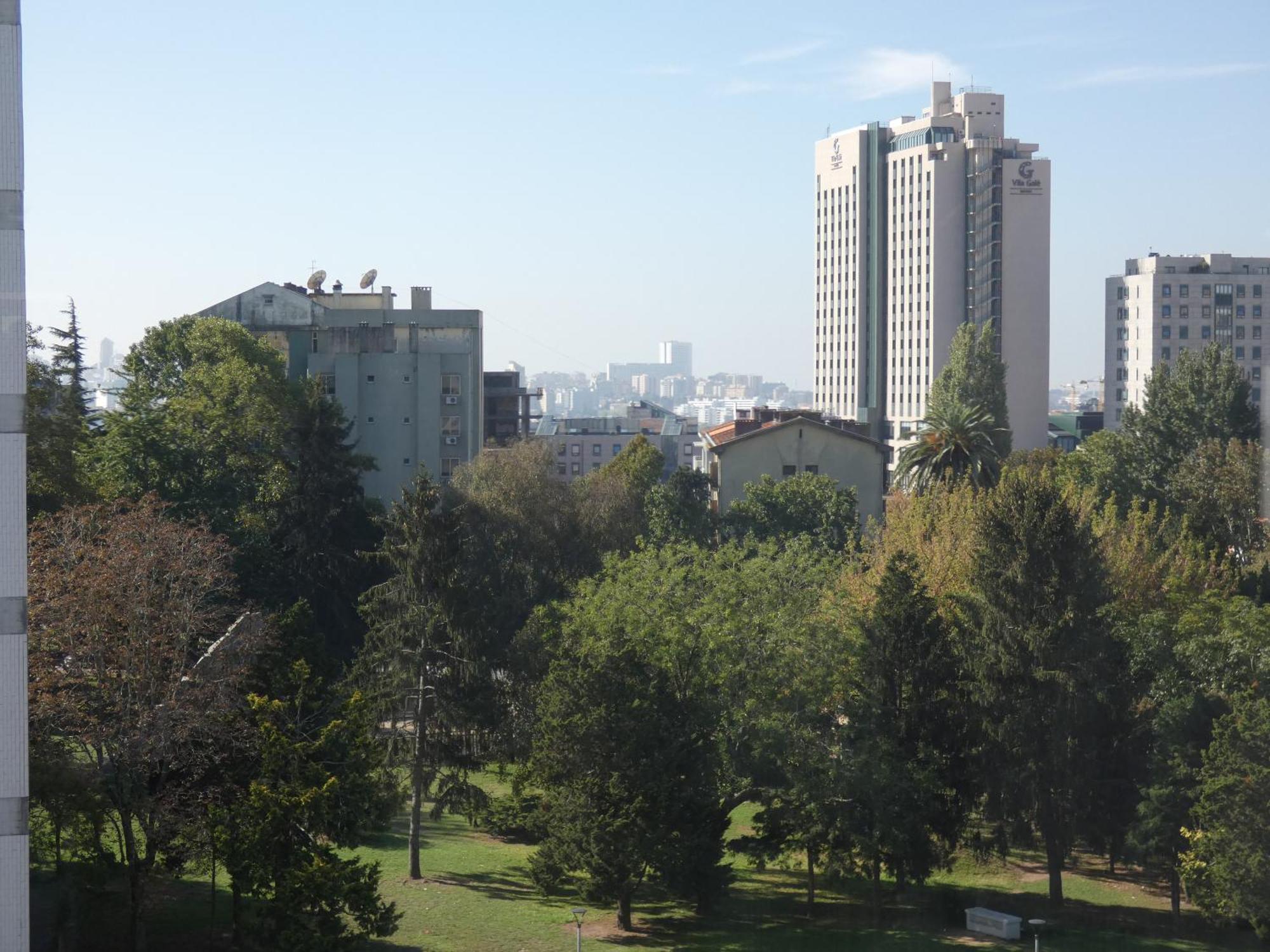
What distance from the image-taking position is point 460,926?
24406 mm

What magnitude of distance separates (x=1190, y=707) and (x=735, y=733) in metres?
8.23

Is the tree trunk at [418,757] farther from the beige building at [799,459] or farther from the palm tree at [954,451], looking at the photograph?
the beige building at [799,459]

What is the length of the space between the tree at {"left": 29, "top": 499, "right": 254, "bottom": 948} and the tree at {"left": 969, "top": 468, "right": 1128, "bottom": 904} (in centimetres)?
1463

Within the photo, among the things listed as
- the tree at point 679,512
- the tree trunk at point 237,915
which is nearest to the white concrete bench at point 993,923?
the tree trunk at point 237,915

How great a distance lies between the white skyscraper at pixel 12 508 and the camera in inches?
588

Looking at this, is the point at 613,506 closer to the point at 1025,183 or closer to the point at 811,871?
the point at 811,871

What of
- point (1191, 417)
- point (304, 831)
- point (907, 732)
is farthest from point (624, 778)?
point (1191, 417)

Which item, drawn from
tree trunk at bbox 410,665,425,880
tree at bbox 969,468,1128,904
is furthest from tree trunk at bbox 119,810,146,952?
tree at bbox 969,468,1128,904

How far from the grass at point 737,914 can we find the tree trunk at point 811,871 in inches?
7.0

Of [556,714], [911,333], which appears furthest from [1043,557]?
[911,333]

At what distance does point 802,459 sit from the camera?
210ft

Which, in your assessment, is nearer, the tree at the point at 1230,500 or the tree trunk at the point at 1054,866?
the tree trunk at the point at 1054,866

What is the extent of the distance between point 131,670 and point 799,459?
46.5 m

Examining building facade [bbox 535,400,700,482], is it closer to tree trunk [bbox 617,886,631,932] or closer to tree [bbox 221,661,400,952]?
tree trunk [bbox 617,886,631,932]
